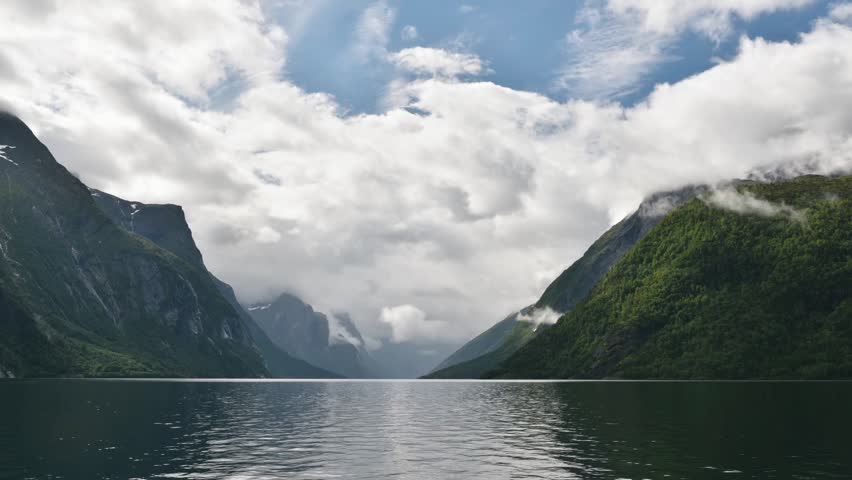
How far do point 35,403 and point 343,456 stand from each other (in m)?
89.7

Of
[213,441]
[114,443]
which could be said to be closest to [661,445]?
[213,441]

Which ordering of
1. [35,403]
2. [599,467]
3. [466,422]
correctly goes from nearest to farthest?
[599,467], [466,422], [35,403]

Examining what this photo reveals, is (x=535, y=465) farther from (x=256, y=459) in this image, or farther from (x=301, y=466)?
(x=256, y=459)

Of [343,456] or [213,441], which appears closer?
[343,456]

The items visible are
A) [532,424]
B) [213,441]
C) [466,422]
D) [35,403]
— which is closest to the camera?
[213,441]

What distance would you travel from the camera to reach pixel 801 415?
85.6m

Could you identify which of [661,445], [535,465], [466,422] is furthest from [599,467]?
[466,422]

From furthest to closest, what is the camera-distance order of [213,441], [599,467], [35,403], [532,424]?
[35,403] → [532,424] → [213,441] → [599,467]

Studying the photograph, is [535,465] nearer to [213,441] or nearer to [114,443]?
[213,441]

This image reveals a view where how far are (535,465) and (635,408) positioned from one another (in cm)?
6445

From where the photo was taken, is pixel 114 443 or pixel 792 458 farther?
pixel 114 443

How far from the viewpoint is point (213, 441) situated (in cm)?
6512

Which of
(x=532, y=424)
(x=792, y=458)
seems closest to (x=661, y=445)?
(x=792, y=458)

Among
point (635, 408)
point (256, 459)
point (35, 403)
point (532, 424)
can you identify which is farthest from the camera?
point (35, 403)
